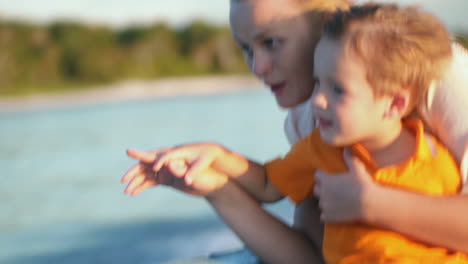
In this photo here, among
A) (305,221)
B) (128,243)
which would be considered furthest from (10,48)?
(305,221)

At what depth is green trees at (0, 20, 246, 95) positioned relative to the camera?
9852 mm

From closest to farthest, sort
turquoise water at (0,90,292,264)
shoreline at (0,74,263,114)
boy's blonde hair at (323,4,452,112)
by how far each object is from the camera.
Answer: boy's blonde hair at (323,4,452,112) → turquoise water at (0,90,292,264) → shoreline at (0,74,263,114)

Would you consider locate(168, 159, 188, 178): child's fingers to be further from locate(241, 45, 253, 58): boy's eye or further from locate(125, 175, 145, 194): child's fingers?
locate(241, 45, 253, 58): boy's eye

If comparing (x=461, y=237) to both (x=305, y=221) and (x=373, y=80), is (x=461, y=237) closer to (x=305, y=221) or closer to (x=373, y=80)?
(x=373, y=80)

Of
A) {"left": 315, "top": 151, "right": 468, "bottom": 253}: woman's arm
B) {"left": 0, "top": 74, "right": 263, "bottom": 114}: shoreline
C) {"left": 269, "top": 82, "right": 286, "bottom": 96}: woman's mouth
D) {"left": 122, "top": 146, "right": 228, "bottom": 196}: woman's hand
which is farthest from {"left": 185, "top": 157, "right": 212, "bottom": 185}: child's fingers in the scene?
{"left": 0, "top": 74, "right": 263, "bottom": 114}: shoreline

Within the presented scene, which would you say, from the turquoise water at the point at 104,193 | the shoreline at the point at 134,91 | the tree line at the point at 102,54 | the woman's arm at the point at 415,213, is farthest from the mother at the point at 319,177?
the tree line at the point at 102,54

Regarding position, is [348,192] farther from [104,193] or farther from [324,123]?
[104,193]

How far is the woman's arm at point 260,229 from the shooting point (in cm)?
117

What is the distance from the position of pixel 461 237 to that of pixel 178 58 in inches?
467

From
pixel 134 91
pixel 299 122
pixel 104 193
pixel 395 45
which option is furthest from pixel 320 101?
pixel 134 91

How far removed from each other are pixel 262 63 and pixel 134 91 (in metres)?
9.91

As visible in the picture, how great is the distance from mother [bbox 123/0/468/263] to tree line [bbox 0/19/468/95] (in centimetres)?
877

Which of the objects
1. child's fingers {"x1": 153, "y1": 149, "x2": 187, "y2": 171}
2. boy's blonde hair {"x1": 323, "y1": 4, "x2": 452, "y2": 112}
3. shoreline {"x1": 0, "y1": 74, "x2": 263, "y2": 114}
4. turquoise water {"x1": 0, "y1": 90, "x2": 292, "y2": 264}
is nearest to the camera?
boy's blonde hair {"x1": 323, "y1": 4, "x2": 452, "y2": 112}

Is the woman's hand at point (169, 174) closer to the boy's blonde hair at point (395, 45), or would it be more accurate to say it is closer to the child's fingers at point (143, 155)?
the child's fingers at point (143, 155)
